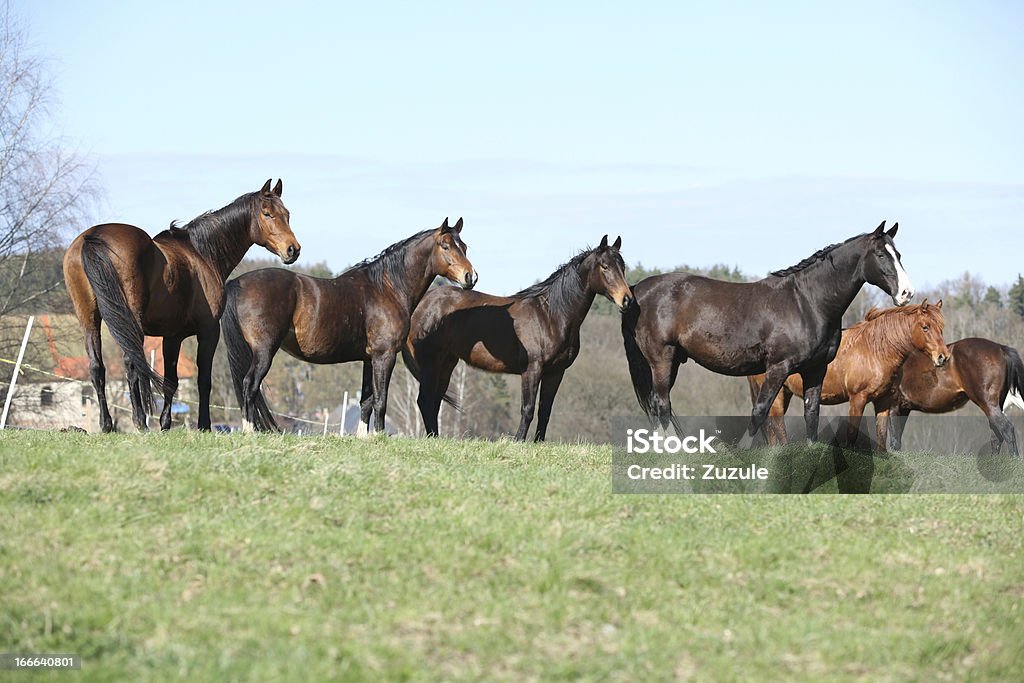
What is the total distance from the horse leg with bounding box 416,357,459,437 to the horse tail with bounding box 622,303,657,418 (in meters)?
2.45

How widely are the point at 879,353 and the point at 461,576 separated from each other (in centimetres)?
1118

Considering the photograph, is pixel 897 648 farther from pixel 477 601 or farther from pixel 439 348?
pixel 439 348

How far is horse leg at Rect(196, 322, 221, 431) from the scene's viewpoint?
1166 cm

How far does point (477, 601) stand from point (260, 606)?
4.15 feet

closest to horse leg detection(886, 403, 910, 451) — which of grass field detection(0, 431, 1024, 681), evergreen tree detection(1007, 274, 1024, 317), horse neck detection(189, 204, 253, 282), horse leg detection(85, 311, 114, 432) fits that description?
grass field detection(0, 431, 1024, 681)

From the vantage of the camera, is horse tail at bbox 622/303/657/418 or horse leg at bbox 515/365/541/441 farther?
horse leg at bbox 515/365/541/441

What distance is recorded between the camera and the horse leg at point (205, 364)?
11.7 metres

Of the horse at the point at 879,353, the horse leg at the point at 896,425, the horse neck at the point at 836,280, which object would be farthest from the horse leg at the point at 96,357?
the horse leg at the point at 896,425

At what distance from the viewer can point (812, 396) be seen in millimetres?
13500

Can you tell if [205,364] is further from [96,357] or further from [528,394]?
[528,394]

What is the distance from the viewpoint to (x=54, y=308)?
1393 inches

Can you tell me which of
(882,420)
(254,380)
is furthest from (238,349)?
(882,420)

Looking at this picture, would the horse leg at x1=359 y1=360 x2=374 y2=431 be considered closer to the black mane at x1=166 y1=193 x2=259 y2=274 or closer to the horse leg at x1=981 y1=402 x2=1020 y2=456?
the black mane at x1=166 y1=193 x2=259 y2=274

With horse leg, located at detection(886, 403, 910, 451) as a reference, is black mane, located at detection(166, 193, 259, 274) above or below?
above
